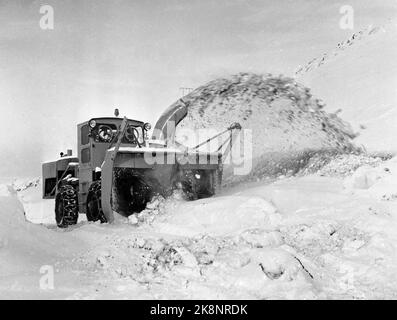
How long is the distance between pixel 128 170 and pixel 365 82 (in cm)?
1825

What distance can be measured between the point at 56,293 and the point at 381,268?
2925mm

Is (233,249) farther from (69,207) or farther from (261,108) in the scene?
(69,207)

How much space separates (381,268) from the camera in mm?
4949

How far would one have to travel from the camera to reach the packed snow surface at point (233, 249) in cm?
454

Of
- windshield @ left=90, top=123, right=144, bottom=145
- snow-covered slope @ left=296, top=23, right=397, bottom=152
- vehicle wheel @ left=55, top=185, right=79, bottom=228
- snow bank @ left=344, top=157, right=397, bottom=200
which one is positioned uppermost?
snow-covered slope @ left=296, top=23, right=397, bottom=152

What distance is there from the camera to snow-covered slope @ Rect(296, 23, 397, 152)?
58.7ft

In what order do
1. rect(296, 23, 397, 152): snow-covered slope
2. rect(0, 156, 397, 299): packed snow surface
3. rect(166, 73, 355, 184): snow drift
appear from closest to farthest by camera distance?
rect(0, 156, 397, 299): packed snow surface
rect(166, 73, 355, 184): snow drift
rect(296, 23, 397, 152): snow-covered slope

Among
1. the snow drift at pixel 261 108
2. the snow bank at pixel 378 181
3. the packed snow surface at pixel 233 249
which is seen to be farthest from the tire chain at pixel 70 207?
the snow bank at pixel 378 181

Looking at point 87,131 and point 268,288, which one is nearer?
point 268,288

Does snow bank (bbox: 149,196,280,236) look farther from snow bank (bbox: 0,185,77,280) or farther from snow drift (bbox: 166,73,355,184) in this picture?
snow drift (bbox: 166,73,355,184)

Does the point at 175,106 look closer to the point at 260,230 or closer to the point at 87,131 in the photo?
the point at 87,131

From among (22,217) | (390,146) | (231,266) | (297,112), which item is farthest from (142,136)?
(390,146)

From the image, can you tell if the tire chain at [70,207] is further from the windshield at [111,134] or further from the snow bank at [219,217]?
the snow bank at [219,217]

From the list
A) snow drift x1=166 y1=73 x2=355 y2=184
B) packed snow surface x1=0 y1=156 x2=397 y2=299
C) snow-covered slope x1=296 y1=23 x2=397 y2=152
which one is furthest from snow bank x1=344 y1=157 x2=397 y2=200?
snow-covered slope x1=296 y1=23 x2=397 y2=152
